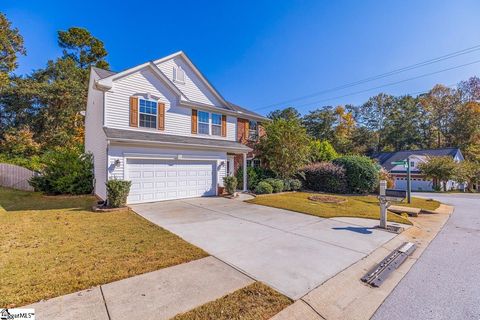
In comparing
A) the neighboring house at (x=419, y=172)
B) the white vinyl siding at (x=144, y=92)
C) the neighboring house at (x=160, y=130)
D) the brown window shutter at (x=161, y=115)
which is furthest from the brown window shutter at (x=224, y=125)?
the neighboring house at (x=419, y=172)

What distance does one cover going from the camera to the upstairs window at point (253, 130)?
1767 cm

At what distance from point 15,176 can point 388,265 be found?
65.5 feet

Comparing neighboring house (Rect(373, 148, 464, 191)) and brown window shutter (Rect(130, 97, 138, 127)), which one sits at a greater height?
brown window shutter (Rect(130, 97, 138, 127))

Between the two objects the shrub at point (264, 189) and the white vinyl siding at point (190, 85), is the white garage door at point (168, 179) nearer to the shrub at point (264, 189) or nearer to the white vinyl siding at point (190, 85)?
the shrub at point (264, 189)

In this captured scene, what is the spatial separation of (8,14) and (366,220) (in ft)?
92.1

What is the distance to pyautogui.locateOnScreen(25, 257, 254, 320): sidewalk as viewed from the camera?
2752 mm

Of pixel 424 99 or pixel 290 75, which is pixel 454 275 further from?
pixel 424 99

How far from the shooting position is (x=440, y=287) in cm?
365

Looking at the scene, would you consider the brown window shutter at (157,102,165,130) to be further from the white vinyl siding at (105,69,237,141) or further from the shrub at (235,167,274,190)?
the shrub at (235,167,274,190)

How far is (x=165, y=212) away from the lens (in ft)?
28.2

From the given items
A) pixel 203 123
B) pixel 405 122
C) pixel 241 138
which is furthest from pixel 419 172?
pixel 203 123

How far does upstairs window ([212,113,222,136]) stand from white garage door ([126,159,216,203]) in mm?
2686

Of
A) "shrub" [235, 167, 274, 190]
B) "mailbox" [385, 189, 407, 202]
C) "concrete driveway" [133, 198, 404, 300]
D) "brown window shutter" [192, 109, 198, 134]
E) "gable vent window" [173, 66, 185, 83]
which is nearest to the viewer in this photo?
"concrete driveway" [133, 198, 404, 300]

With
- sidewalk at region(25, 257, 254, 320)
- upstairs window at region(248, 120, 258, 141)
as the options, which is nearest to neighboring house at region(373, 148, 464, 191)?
upstairs window at region(248, 120, 258, 141)
